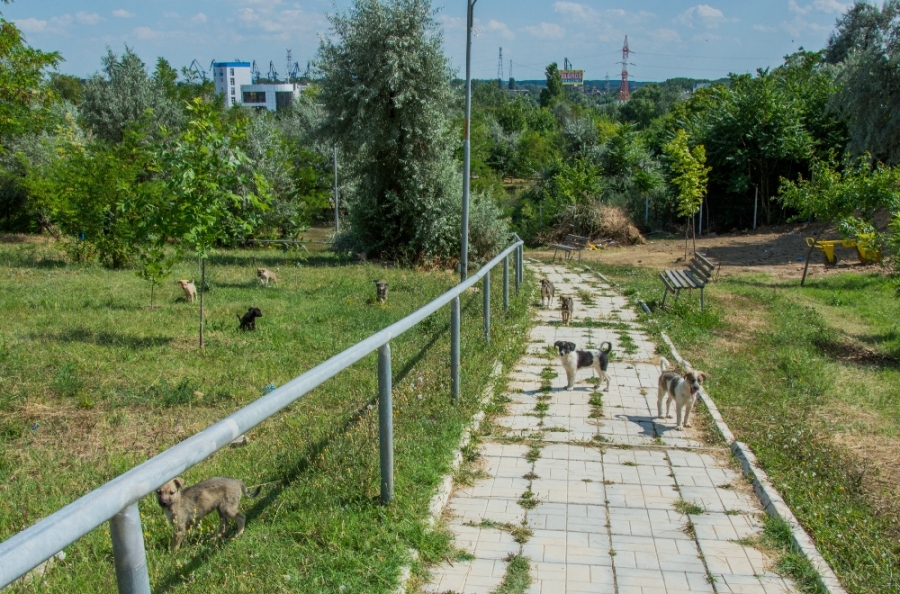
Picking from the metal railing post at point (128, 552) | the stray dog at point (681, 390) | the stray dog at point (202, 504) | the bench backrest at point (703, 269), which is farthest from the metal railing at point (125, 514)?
→ the bench backrest at point (703, 269)

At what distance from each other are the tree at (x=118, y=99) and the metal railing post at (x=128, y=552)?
4072 centimetres

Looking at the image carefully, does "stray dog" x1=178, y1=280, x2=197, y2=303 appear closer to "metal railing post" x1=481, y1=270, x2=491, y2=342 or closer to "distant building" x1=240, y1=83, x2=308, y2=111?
"metal railing post" x1=481, y1=270, x2=491, y2=342

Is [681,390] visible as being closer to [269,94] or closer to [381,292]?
[381,292]

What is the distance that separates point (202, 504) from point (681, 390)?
393cm

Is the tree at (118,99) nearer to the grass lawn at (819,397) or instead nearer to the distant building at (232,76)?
the grass lawn at (819,397)

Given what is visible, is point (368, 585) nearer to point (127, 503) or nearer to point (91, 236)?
point (127, 503)

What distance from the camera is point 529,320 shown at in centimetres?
1125

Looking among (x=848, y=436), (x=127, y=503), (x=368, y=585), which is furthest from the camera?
(x=848, y=436)

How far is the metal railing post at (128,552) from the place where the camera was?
6.42 ft

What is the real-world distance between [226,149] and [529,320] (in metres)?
4.99

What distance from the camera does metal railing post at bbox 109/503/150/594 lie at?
1.96m

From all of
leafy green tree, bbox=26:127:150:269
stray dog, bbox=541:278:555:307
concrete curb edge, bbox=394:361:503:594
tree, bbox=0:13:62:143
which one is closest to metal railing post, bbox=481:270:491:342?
concrete curb edge, bbox=394:361:503:594

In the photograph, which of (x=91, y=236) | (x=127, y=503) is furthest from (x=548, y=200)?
(x=127, y=503)

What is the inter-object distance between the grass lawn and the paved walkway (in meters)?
0.46
